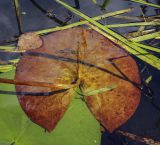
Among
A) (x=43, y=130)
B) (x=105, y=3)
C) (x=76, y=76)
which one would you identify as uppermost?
(x=105, y=3)

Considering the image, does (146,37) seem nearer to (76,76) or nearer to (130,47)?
(130,47)

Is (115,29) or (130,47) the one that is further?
(115,29)

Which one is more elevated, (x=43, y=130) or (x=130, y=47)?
(x=130, y=47)

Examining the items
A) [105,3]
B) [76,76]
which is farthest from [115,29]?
[76,76]

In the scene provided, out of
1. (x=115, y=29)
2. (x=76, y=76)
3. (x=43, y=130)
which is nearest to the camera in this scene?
(x=43, y=130)

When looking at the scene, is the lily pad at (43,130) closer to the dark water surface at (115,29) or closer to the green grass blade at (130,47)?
the dark water surface at (115,29)

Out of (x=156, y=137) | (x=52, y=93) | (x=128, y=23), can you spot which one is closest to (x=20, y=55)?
(x=52, y=93)

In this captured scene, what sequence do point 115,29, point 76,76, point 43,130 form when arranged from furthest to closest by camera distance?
point 115,29, point 76,76, point 43,130

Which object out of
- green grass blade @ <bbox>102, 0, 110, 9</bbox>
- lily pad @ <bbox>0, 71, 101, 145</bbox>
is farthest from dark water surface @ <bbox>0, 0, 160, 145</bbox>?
lily pad @ <bbox>0, 71, 101, 145</bbox>
